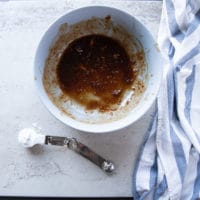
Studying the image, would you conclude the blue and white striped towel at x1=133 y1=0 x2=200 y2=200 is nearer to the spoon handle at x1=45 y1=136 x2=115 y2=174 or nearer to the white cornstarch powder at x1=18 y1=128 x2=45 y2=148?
the spoon handle at x1=45 y1=136 x2=115 y2=174

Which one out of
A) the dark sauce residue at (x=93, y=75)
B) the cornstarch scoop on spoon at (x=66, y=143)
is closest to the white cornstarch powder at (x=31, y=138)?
the cornstarch scoop on spoon at (x=66, y=143)

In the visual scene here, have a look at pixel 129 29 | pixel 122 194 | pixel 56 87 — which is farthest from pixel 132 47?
pixel 122 194

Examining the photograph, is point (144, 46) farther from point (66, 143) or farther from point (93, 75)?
point (66, 143)

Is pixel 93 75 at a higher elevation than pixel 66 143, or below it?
higher

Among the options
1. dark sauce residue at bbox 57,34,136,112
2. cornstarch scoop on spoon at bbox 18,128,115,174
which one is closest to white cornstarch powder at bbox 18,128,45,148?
cornstarch scoop on spoon at bbox 18,128,115,174

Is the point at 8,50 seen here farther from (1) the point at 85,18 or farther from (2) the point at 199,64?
(2) the point at 199,64

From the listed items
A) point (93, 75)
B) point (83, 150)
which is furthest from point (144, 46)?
point (83, 150)
